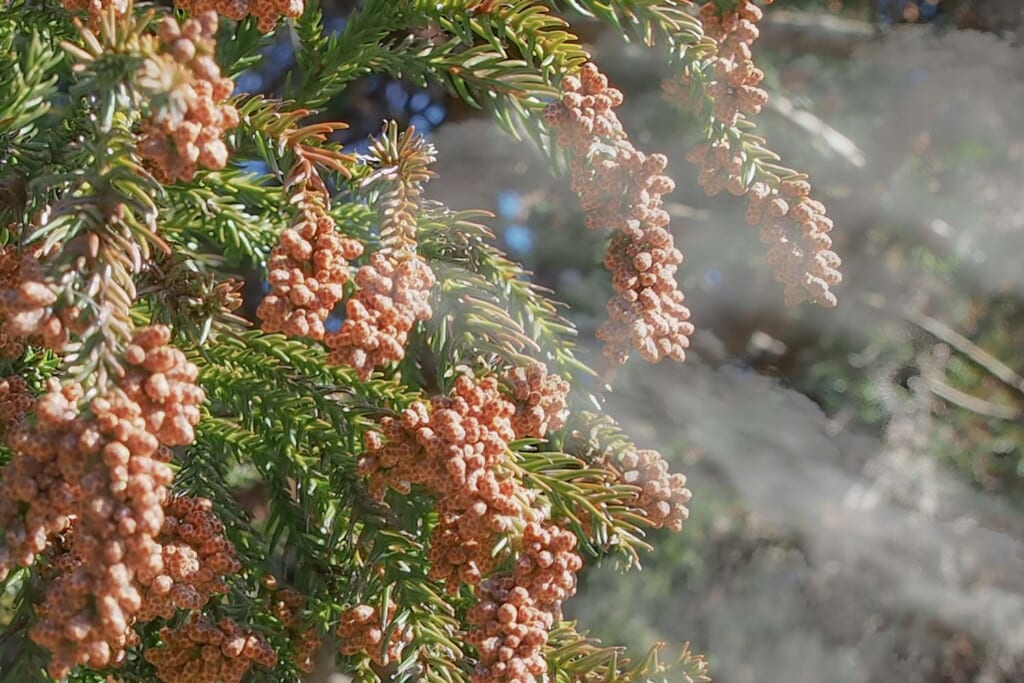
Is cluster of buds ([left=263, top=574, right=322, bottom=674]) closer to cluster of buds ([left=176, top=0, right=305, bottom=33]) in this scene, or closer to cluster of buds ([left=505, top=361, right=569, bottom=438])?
cluster of buds ([left=505, top=361, right=569, bottom=438])

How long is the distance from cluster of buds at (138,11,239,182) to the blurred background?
2.72 ft

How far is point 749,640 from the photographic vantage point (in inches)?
53.0

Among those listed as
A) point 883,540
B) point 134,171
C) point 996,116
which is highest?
point 134,171

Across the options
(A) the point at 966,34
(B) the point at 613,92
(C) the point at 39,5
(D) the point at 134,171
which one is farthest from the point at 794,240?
(A) the point at 966,34

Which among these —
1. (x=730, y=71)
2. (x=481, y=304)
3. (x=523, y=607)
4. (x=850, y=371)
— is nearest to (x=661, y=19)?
(x=730, y=71)

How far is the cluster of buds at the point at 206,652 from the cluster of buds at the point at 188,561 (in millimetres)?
33

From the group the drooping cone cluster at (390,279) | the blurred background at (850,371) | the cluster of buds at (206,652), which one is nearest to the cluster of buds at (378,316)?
the drooping cone cluster at (390,279)

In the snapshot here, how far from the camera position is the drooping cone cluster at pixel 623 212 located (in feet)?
1.40

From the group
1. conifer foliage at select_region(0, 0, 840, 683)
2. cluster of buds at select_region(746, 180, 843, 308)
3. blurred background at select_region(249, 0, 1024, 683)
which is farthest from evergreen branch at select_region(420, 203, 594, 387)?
blurred background at select_region(249, 0, 1024, 683)

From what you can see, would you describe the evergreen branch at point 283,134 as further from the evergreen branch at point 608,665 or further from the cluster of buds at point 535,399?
the evergreen branch at point 608,665

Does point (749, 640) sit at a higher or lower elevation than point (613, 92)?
lower

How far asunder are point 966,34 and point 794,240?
877 mm

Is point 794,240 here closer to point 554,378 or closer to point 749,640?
point 554,378

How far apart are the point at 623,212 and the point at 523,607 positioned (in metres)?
0.17
